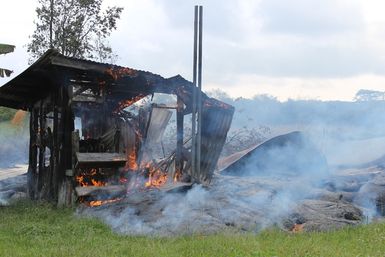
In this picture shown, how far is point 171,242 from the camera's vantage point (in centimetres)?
754

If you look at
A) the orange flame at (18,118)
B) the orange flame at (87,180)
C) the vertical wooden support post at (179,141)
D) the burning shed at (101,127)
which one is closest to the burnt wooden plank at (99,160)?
the burning shed at (101,127)

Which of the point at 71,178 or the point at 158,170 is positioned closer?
the point at 71,178

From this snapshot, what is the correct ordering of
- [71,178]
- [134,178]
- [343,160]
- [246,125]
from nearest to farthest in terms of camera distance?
[71,178], [134,178], [343,160], [246,125]

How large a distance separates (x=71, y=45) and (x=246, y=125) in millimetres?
11058

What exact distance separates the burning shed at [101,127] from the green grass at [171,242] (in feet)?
8.26

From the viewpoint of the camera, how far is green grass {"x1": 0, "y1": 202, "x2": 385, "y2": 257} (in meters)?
6.86

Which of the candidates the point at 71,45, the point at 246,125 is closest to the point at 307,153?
the point at 246,125

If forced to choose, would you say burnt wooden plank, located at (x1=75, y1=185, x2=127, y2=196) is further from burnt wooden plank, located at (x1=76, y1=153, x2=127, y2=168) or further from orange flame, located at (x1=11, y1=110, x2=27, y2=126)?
orange flame, located at (x1=11, y1=110, x2=27, y2=126)

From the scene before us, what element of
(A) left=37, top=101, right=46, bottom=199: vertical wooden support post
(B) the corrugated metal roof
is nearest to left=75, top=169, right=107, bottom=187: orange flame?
(A) left=37, top=101, right=46, bottom=199: vertical wooden support post

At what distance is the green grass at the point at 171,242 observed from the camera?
686 cm

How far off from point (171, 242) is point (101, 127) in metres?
7.58

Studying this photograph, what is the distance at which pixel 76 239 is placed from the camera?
7.81 m

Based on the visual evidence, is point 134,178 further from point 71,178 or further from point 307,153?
point 307,153

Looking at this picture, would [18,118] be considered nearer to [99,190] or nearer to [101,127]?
[101,127]
